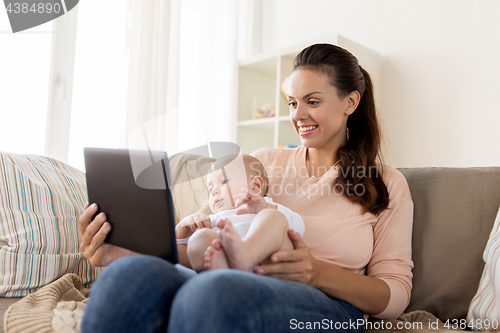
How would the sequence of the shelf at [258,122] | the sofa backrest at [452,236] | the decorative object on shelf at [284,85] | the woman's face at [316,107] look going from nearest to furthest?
1. the sofa backrest at [452,236]
2. the woman's face at [316,107]
3. the decorative object on shelf at [284,85]
4. the shelf at [258,122]

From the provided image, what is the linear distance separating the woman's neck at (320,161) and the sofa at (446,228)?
291 millimetres

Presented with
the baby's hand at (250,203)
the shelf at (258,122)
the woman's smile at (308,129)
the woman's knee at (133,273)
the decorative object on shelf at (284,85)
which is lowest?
the woman's knee at (133,273)

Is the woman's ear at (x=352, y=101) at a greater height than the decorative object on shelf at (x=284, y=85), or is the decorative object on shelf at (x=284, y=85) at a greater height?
the decorative object on shelf at (x=284, y=85)

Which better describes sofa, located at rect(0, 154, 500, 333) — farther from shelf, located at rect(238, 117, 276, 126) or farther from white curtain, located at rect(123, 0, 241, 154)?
shelf, located at rect(238, 117, 276, 126)

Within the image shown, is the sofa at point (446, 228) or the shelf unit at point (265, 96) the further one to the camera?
the shelf unit at point (265, 96)

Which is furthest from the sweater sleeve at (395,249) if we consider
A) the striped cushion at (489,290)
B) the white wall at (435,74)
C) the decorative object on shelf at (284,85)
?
the decorative object on shelf at (284,85)

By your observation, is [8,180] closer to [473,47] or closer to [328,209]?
[328,209]

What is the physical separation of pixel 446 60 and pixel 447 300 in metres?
1.42

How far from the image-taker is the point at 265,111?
8.78 ft

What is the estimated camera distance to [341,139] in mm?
1354

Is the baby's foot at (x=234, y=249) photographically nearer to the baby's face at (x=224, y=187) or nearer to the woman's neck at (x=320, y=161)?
the baby's face at (x=224, y=187)

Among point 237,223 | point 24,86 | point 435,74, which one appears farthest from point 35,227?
point 435,74

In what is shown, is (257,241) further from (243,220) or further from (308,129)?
(308,129)

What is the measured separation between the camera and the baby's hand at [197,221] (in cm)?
101
